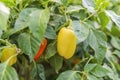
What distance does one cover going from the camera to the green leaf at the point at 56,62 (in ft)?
2.79

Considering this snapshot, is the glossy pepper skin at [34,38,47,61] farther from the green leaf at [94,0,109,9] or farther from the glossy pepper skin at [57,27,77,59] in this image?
the green leaf at [94,0,109,9]

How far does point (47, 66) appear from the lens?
91cm

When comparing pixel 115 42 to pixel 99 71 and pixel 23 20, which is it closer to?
pixel 99 71

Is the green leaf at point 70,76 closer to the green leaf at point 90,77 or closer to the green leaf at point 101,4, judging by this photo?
the green leaf at point 90,77

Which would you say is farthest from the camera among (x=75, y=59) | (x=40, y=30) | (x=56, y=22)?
(x=75, y=59)

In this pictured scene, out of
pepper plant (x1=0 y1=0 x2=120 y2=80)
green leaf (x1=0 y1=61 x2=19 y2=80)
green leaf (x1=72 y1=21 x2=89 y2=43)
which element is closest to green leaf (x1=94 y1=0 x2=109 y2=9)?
pepper plant (x1=0 y1=0 x2=120 y2=80)

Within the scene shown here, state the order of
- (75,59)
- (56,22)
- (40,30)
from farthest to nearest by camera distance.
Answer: (75,59), (56,22), (40,30)

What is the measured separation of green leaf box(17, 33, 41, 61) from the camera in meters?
0.75

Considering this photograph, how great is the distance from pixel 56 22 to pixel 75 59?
0.16 meters

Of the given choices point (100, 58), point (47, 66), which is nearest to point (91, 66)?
point (100, 58)

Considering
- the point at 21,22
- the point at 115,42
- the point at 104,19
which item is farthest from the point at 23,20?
the point at 115,42

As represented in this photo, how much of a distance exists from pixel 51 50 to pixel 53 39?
0.10ft

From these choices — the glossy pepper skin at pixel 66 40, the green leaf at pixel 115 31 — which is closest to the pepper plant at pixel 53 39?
the glossy pepper skin at pixel 66 40

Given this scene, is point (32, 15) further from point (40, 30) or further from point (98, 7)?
point (98, 7)
